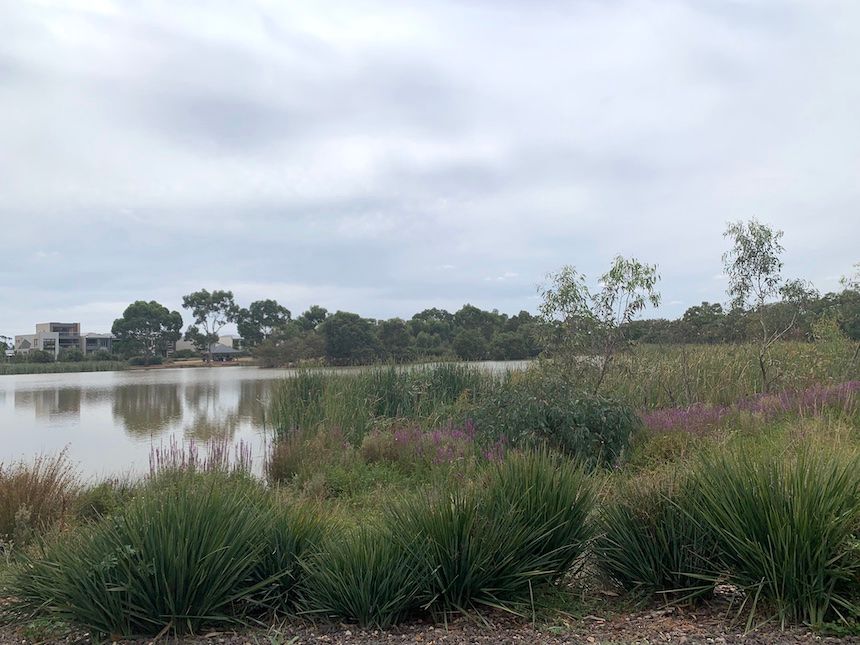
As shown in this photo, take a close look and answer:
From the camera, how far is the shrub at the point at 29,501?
6434 millimetres

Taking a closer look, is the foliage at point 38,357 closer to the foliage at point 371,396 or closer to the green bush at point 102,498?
the foliage at point 371,396

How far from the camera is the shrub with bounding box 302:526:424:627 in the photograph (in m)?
3.69

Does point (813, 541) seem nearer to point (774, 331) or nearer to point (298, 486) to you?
point (298, 486)

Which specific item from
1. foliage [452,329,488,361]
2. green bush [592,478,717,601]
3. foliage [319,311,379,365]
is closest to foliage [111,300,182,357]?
foliage [319,311,379,365]

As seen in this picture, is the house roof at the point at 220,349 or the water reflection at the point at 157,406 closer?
the water reflection at the point at 157,406

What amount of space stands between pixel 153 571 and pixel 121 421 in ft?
59.2

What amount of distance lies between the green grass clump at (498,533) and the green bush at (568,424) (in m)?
3.59

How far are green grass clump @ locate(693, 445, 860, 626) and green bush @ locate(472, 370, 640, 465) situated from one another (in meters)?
3.91

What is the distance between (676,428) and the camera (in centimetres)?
967

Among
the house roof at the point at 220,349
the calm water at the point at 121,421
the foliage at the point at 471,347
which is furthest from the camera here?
the house roof at the point at 220,349

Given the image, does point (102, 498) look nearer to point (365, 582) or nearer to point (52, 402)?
point (365, 582)

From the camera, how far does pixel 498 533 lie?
156 inches

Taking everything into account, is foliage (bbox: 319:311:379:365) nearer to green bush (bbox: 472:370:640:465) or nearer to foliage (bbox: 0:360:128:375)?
green bush (bbox: 472:370:640:465)

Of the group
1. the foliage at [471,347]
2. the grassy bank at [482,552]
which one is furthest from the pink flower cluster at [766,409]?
the foliage at [471,347]
